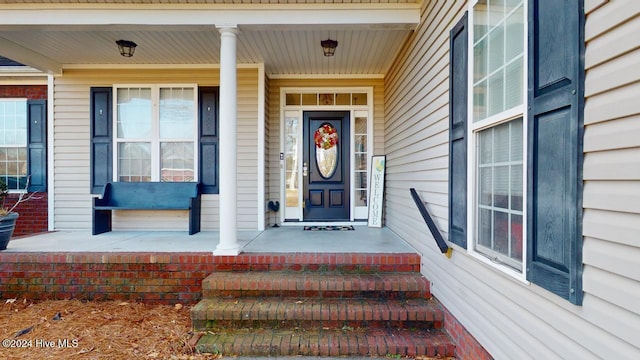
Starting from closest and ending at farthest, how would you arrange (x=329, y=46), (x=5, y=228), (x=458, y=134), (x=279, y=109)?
1. (x=458, y=134)
2. (x=5, y=228)
3. (x=329, y=46)
4. (x=279, y=109)

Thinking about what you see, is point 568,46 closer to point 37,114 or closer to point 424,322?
point 424,322

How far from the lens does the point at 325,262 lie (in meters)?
3.28

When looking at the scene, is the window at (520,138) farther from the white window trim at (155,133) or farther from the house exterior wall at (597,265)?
the white window trim at (155,133)

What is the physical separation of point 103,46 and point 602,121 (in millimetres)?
5237

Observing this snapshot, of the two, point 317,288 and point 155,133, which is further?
point 155,133

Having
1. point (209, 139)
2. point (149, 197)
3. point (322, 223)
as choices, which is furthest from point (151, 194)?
point (322, 223)

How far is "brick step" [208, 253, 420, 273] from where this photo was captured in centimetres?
327

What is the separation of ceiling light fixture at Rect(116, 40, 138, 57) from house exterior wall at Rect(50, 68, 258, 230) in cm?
79

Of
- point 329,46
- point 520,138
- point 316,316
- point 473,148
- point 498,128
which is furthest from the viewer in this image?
point 329,46

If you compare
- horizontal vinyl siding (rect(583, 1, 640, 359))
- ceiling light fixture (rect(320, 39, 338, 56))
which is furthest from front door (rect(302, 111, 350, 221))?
horizontal vinyl siding (rect(583, 1, 640, 359))

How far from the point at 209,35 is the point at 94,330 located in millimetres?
3288

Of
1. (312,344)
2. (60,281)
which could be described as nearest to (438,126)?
(312,344)

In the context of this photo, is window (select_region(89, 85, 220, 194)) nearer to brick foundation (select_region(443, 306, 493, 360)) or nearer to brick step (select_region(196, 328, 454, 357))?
brick step (select_region(196, 328, 454, 357))

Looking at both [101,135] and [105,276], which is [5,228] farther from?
[101,135]
